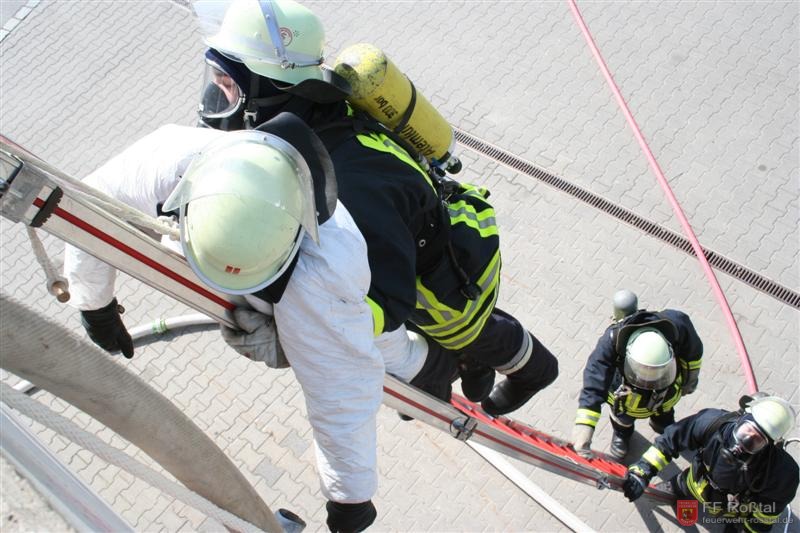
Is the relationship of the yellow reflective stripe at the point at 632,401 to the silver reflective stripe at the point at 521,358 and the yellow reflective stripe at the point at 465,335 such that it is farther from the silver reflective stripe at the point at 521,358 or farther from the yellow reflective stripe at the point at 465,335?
the yellow reflective stripe at the point at 465,335

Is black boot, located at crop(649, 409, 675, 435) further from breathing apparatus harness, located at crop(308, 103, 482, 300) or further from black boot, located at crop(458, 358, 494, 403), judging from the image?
breathing apparatus harness, located at crop(308, 103, 482, 300)

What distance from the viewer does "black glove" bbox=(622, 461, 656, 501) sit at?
453cm

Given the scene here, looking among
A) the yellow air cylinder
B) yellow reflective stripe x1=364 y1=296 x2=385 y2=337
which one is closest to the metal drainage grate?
the yellow air cylinder

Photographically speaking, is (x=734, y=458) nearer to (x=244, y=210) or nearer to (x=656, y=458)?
(x=656, y=458)

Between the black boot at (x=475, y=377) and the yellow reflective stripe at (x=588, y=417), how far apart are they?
1.03 metres

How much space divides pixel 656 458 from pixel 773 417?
695 mm

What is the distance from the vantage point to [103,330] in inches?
123

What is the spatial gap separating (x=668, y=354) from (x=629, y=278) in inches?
48.2

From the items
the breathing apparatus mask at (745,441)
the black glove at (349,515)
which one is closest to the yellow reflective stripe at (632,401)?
the breathing apparatus mask at (745,441)

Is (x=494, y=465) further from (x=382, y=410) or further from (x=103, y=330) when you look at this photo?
(x=103, y=330)

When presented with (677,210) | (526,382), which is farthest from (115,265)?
(677,210)

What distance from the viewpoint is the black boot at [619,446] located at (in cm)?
491

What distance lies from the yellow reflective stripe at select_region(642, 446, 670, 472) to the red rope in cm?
85

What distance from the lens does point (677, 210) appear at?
580 centimetres
